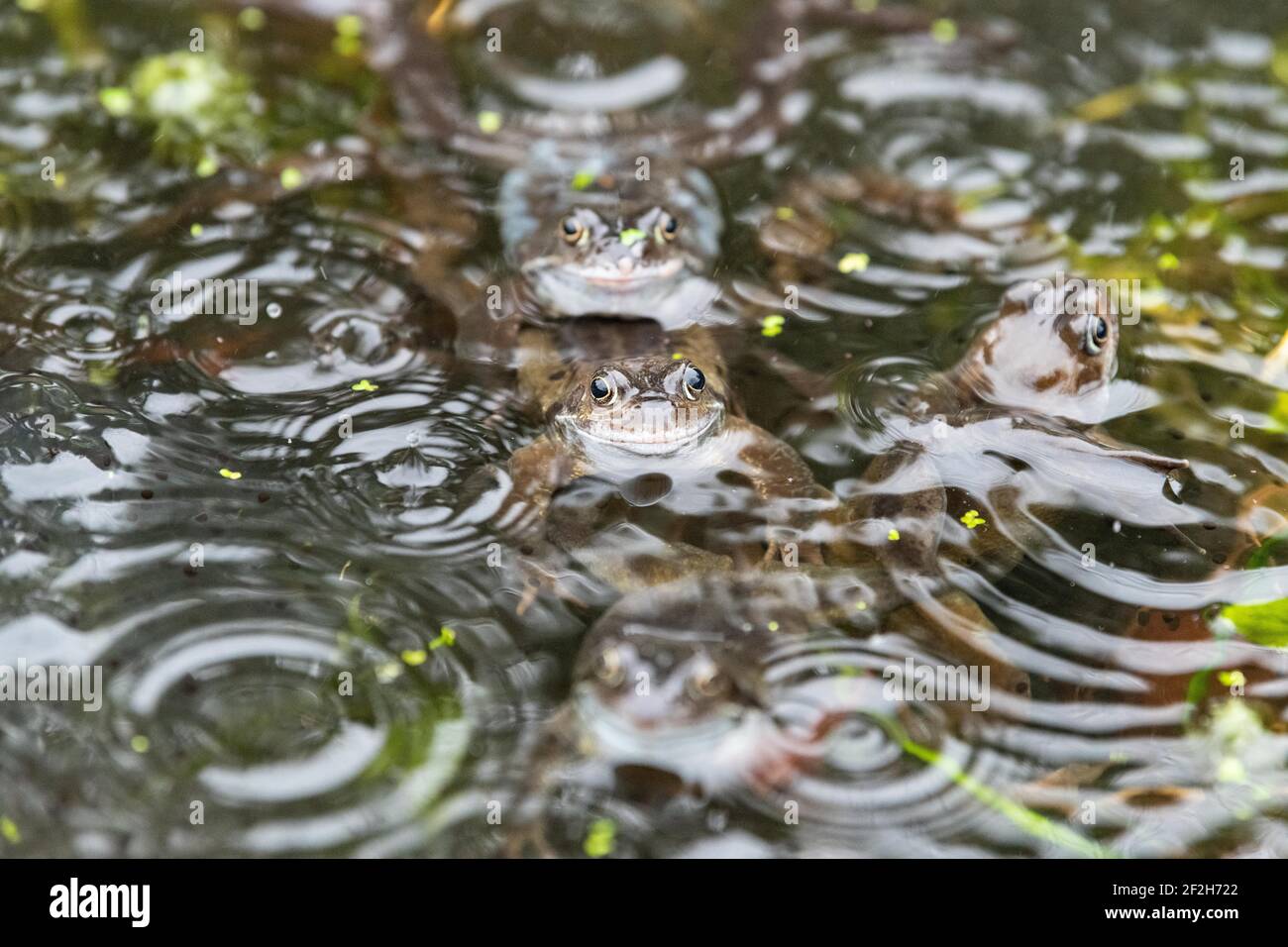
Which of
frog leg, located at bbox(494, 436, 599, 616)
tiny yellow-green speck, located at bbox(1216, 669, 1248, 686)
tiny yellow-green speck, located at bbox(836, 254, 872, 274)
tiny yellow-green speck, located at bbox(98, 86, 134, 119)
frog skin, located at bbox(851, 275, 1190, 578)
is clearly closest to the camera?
tiny yellow-green speck, located at bbox(1216, 669, 1248, 686)

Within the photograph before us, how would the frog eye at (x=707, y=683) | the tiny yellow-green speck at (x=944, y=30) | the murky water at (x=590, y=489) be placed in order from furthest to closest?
the tiny yellow-green speck at (x=944, y=30)
the frog eye at (x=707, y=683)
the murky water at (x=590, y=489)

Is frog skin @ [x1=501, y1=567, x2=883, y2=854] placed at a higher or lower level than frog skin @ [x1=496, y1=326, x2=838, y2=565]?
lower

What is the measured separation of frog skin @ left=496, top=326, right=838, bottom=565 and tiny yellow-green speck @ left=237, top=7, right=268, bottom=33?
3.44 metres

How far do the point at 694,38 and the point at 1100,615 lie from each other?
14.9 ft

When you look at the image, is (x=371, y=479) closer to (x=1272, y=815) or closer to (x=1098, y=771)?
(x=1098, y=771)

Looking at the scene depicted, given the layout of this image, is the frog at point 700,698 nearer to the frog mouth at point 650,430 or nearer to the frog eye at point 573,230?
the frog mouth at point 650,430

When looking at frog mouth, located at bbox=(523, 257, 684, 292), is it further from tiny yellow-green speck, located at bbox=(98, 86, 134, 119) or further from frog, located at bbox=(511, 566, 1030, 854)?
tiny yellow-green speck, located at bbox=(98, 86, 134, 119)

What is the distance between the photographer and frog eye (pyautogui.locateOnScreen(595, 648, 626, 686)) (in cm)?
439

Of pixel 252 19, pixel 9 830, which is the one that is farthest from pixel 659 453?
pixel 252 19

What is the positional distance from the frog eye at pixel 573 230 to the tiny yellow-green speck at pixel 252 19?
9.04ft

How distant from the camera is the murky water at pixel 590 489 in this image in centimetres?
418

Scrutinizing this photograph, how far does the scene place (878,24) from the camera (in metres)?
7.43

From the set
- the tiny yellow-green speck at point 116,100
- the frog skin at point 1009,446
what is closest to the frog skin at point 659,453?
the frog skin at point 1009,446

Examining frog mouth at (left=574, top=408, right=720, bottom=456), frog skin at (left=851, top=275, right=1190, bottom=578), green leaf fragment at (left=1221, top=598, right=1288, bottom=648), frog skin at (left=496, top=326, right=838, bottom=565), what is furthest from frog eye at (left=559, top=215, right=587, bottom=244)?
green leaf fragment at (left=1221, top=598, right=1288, bottom=648)
